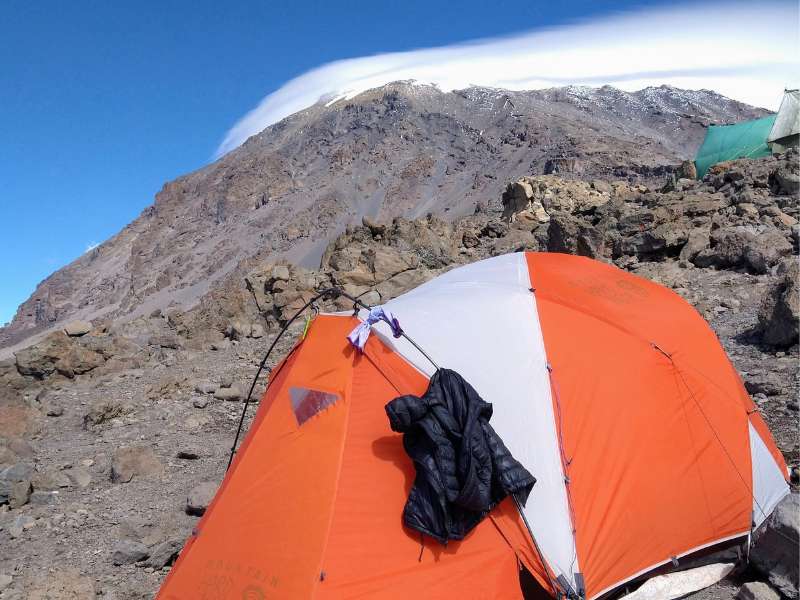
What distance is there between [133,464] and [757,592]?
6.72 meters

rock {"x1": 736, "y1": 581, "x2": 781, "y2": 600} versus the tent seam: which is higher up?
the tent seam

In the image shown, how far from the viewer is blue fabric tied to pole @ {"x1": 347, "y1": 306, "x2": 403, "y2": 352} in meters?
4.78

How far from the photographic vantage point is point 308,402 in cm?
475

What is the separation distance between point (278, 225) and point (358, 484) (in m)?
120

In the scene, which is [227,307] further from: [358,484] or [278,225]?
[278,225]

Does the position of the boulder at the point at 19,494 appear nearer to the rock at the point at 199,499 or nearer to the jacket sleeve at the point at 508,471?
the rock at the point at 199,499

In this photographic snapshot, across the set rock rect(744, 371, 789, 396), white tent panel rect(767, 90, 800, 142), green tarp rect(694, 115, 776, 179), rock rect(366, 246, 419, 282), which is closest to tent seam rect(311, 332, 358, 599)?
rock rect(744, 371, 789, 396)

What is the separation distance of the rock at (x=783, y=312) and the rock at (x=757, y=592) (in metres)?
5.21

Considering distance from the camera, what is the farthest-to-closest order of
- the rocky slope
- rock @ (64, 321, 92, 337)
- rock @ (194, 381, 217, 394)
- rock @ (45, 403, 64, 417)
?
rock @ (64, 321, 92, 337) < rock @ (194, 381, 217, 394) < rock @ (45, 403, 64, 417) < the rocky slope

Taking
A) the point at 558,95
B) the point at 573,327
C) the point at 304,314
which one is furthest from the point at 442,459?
the point at 558,95

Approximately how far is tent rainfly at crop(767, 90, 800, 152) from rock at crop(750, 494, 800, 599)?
86.9 feet

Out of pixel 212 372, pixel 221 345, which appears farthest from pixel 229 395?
pixel 221 345

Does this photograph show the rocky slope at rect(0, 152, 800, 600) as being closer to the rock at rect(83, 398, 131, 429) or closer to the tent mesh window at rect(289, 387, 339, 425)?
the rock at rect(83, 398, 131, 429)

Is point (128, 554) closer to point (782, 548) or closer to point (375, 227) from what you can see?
point (782, 548)
